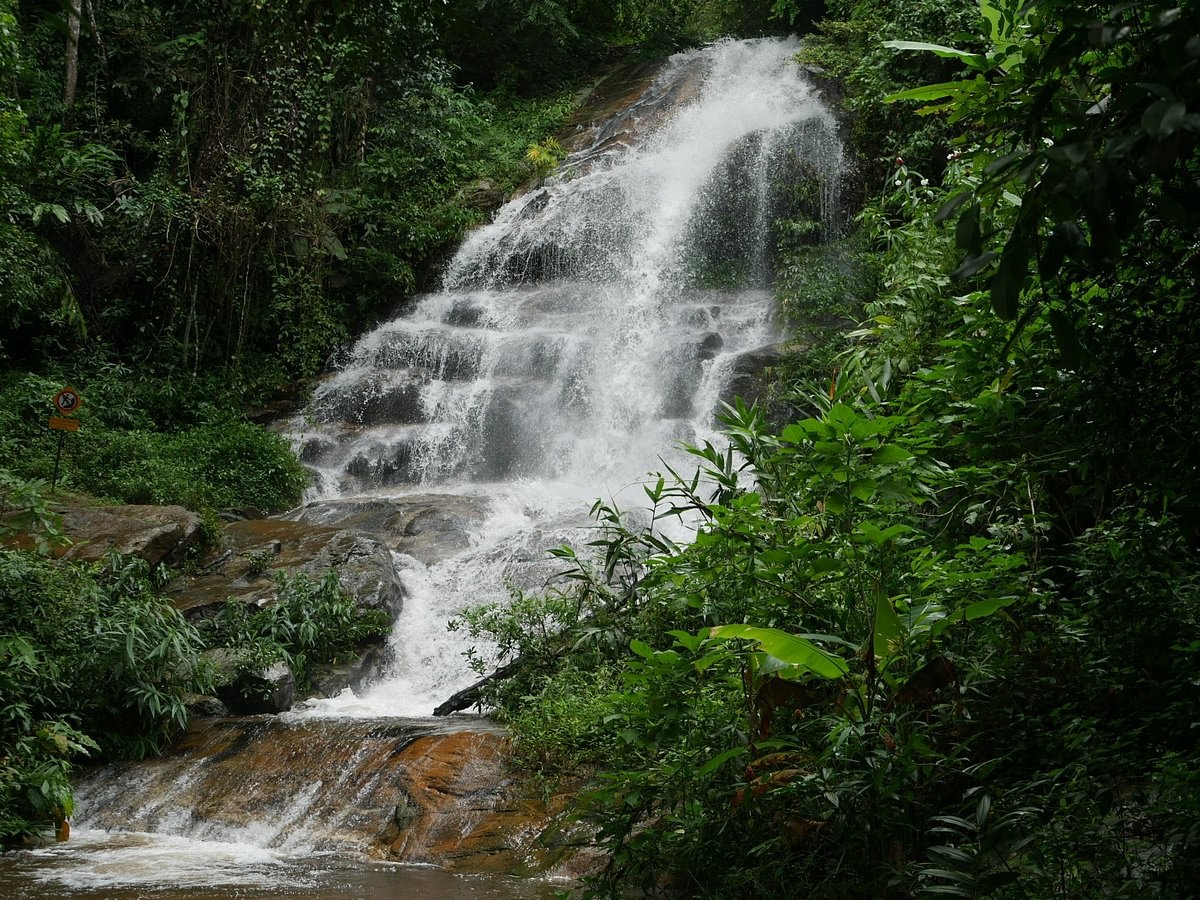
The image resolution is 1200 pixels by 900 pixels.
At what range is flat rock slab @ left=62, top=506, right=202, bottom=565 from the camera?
8819mm

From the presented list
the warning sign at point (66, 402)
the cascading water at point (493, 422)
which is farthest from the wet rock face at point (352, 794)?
the warning sign at point (66, 402)

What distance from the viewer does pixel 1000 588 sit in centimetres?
298

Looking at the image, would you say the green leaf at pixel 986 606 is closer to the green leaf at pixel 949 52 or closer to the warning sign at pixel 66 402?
the green leaf at pixel 949 52

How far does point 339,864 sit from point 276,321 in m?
12.1

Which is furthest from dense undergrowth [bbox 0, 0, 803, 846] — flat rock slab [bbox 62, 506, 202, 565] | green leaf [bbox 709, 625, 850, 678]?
green leaf [bbox 709, 625, 850, 678]

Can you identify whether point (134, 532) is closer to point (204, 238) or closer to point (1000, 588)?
A: point (204, 238)

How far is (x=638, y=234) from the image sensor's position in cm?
1652

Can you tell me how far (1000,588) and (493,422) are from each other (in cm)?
1111

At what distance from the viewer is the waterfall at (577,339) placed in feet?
41.0

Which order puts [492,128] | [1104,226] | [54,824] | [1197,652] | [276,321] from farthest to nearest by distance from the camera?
[492,128] → [276,321] → [54,824] → [1197,652] → [1104,226]

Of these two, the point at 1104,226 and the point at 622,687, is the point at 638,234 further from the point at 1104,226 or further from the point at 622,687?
the point at 1104,226

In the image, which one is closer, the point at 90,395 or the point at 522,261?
the point at 90,395

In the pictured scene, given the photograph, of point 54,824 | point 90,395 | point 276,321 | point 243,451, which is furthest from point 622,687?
point 276,321

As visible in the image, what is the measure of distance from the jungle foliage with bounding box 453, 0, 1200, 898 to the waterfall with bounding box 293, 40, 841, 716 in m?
6.22
